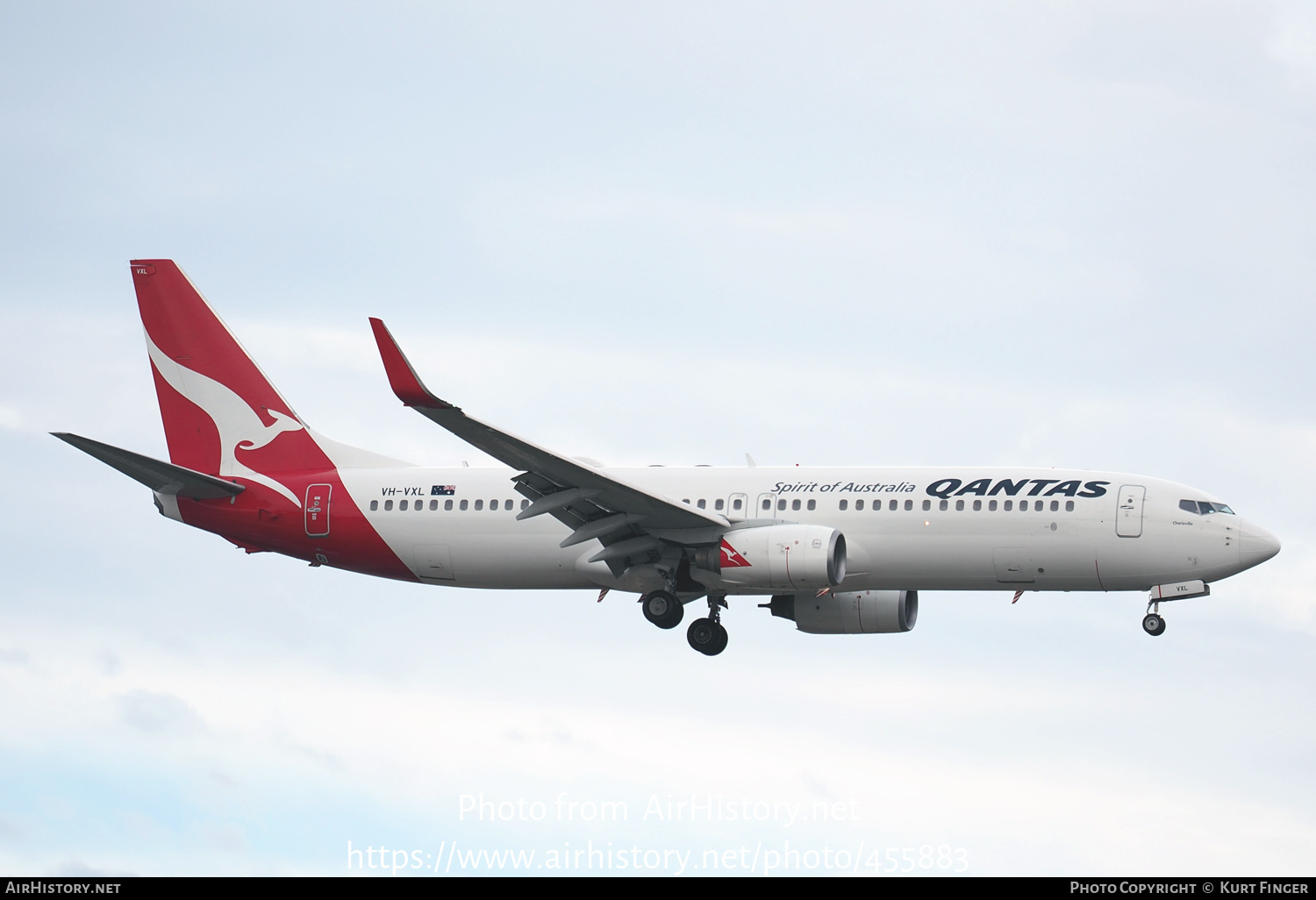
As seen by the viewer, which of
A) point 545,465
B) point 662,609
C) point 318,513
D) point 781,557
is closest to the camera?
point 545,465

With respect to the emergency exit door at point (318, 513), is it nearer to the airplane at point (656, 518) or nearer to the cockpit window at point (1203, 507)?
the airplane at point (656, 518)

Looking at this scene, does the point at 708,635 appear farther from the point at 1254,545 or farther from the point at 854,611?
the point at 1254,545

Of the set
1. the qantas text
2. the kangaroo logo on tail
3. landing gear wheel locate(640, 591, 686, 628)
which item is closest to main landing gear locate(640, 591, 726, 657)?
landing gear wheel locate(640, 591, 686, 628)

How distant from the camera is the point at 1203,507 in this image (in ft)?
124

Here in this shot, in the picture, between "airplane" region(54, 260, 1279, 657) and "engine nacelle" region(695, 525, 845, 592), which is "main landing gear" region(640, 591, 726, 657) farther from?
"engine nacelle" region(695, 525, 845, 592)

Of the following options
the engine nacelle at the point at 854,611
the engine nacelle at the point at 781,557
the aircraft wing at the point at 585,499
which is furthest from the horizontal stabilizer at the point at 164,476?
the engine nacelle at the point at 854,611

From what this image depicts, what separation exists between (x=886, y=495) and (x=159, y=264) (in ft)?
73.7

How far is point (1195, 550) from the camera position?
1468 inches

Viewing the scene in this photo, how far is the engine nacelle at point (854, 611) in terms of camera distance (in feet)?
141

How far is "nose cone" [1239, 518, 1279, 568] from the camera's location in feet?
123

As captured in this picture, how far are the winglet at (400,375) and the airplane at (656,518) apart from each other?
8cm

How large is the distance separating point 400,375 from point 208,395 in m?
16.2


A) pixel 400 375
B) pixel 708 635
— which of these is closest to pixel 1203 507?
pixel 708 635

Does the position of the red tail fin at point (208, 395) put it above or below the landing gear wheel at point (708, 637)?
above
